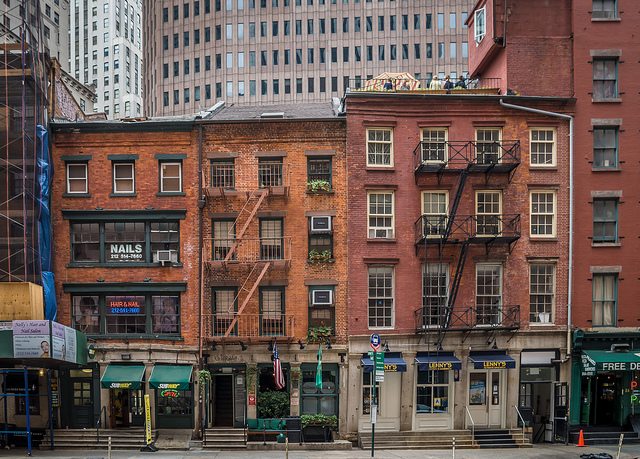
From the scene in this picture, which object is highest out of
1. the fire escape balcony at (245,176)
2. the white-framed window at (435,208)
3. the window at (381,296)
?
the fire escape balcony at (245,176)

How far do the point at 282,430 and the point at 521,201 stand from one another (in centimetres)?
1444

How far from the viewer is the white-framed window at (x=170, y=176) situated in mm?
23953

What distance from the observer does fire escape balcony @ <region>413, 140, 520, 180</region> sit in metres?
23.4

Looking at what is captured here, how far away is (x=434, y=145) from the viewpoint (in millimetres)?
24031

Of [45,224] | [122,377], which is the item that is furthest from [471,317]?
[45,224]

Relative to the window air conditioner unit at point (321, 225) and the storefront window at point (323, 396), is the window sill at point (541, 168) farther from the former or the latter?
the storefront window at point (323, 396)

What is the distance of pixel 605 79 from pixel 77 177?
2422cm

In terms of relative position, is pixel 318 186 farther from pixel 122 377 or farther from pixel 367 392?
pixel 122 377

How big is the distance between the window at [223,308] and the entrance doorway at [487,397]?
35.4 ft

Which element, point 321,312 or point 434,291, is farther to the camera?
point 434,291

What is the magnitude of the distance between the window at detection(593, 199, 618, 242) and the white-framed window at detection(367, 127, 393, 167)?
31.4 feet

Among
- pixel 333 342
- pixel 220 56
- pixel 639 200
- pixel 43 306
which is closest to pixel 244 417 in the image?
pixel 333 342

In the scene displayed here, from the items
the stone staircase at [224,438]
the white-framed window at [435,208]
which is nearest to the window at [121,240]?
the stone staircase at [224,438]

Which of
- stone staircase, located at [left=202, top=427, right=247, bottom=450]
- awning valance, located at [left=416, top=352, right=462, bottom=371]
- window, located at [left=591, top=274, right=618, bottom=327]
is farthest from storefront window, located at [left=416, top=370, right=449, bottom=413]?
stone staircase, located at [left=202, top=427, right=247, bottom=450]
